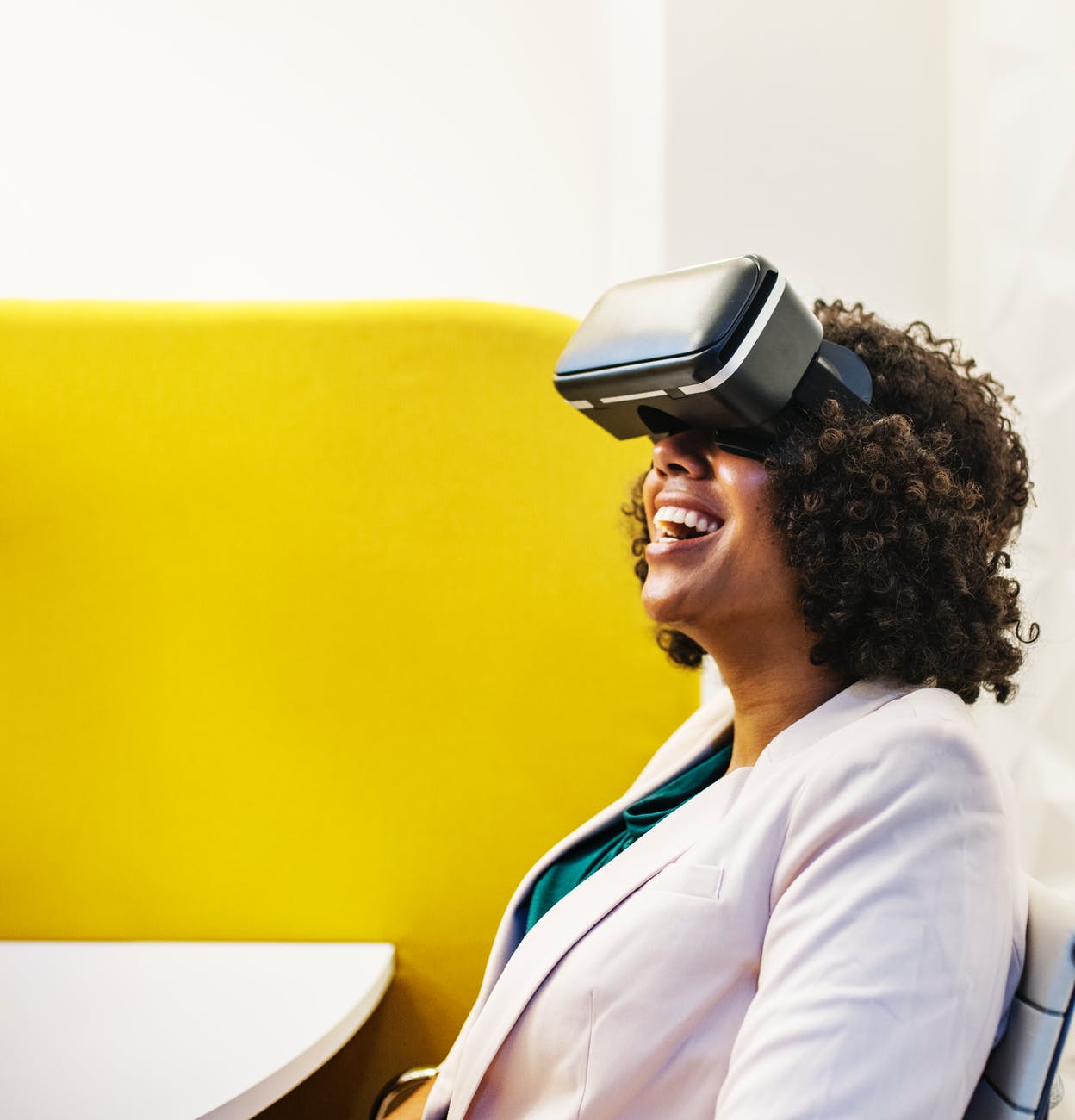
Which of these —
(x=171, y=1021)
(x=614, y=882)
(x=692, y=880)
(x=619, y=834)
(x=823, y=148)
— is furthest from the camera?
(x=823, y=148)

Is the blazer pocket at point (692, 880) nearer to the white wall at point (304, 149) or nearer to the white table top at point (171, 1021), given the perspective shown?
the white table top at point (171, 1021)

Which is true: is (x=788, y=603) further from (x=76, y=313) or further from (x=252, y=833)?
(x=76, y=313)

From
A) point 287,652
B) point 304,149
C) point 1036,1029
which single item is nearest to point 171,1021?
point 287,652

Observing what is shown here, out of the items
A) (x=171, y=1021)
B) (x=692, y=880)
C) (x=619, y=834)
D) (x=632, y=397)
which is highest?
(x=632, y=397)

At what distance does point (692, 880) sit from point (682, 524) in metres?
0.39

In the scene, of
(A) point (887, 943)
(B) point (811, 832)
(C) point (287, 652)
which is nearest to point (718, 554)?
(B) point (811, 832)

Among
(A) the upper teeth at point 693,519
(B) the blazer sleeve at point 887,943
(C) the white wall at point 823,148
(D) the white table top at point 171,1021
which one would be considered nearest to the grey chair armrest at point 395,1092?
(D) the white table top at point 171,1021

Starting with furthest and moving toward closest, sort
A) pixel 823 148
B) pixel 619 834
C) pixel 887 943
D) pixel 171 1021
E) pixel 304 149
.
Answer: pixel 304 149
pixel 823 148
pixel 171 1021
pixel 619 834
pixel 887 943

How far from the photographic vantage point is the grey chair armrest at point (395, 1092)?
1.38 m

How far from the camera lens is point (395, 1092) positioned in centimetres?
142

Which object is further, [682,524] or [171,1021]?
[171,1021]

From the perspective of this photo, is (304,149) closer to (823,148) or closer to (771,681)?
(823,148)

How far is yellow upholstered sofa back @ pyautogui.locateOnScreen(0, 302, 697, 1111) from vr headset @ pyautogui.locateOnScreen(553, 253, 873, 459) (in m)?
0.65

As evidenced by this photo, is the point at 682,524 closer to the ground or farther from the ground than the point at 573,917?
farther from the ground
